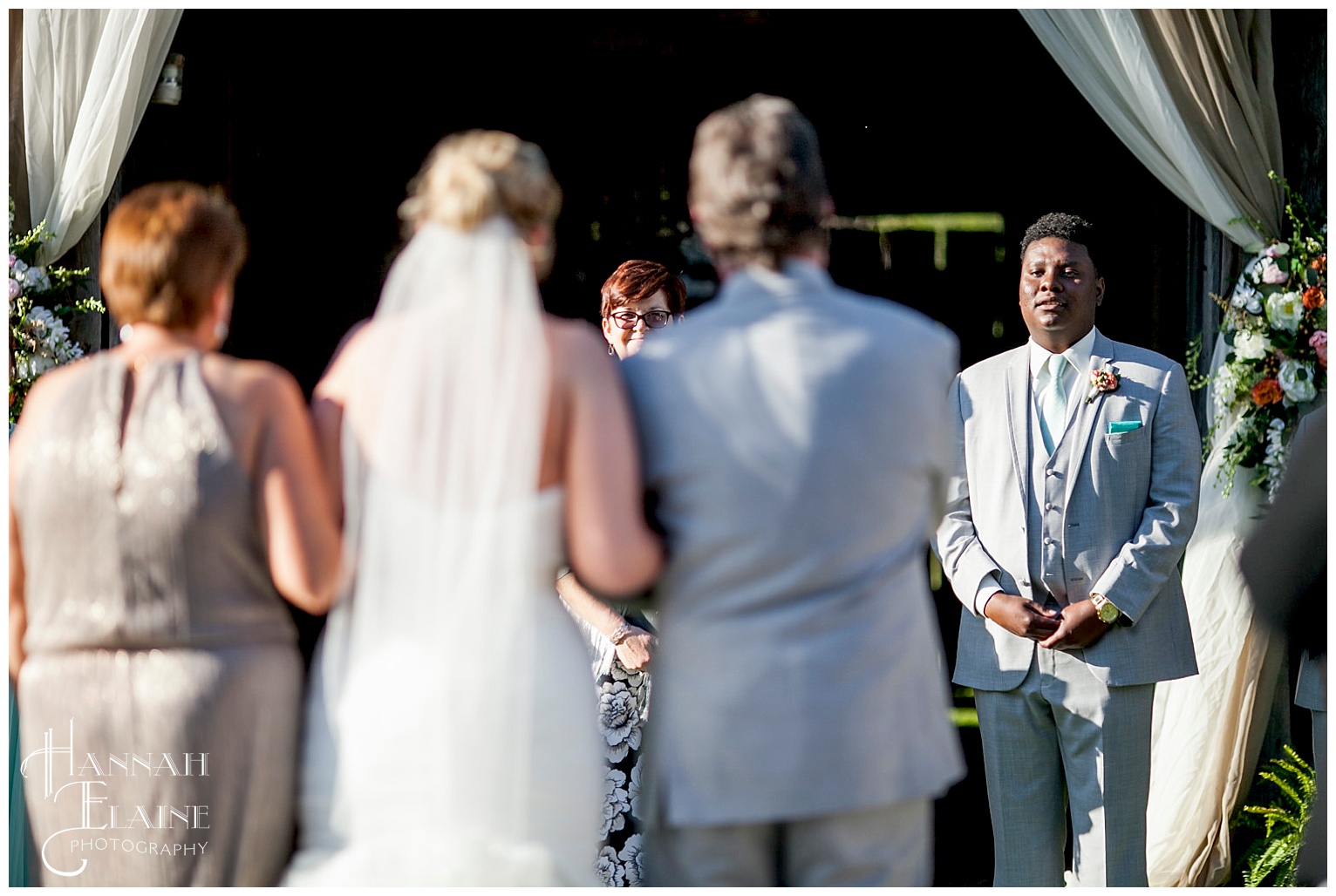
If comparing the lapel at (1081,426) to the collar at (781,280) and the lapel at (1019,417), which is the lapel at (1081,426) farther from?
the collar at (781,280)

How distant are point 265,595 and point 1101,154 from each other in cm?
506

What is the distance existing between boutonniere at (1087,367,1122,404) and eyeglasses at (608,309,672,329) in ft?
3.92

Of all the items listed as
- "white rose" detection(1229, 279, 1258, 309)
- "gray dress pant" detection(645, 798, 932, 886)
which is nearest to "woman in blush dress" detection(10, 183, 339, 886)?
"gray dress pant" detection(645, 798, 932, 886)

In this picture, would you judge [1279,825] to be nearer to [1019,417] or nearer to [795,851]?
[1019,417]

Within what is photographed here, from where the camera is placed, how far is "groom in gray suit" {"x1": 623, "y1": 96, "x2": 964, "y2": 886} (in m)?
2.33

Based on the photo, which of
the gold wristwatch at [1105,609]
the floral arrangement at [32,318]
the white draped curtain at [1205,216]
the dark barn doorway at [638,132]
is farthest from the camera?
the dark barn doorway at [638,132]

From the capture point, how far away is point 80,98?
4164 mm

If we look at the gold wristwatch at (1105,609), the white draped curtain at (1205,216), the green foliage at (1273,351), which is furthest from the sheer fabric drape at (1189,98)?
the gold wristwatch at (1105,609)

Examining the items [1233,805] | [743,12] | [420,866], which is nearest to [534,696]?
[420,866]

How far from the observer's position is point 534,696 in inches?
94.7

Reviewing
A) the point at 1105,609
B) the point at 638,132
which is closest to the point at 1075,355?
the point at 1105,609

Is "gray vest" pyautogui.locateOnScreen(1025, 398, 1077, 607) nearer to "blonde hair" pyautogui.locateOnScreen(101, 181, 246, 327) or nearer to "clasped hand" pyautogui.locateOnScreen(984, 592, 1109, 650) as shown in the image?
"clasped hand" pyautogui.locateOnScreen(984, 592, 1109, 650)

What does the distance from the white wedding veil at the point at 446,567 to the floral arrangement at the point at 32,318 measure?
2075 mm

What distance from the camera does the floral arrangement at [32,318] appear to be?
13.2ft
